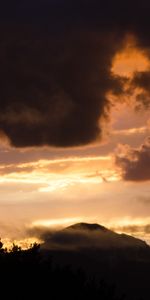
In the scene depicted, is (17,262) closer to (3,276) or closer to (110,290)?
(3,276)

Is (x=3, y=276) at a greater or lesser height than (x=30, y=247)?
lesser

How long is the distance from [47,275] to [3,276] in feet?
31.2

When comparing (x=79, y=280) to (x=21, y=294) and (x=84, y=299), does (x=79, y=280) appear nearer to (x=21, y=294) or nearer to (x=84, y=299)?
(x=84, y=299)

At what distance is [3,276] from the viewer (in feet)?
356

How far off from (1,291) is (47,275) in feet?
41.0

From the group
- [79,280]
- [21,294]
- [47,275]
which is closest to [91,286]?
[79,280]

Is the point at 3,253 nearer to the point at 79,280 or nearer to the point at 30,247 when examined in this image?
the point at 30,247

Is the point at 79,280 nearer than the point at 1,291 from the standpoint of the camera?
No

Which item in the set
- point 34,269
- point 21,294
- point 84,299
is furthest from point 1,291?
point 84,299

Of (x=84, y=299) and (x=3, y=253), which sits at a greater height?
(x=3, y=253)

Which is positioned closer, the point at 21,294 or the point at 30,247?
the point at 21,294

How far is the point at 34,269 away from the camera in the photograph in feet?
377

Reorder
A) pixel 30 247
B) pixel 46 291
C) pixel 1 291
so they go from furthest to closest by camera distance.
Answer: pixel 30 247
pixel 46 291
pixel 1 291

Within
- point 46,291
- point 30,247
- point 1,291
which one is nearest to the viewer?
point 1,291
